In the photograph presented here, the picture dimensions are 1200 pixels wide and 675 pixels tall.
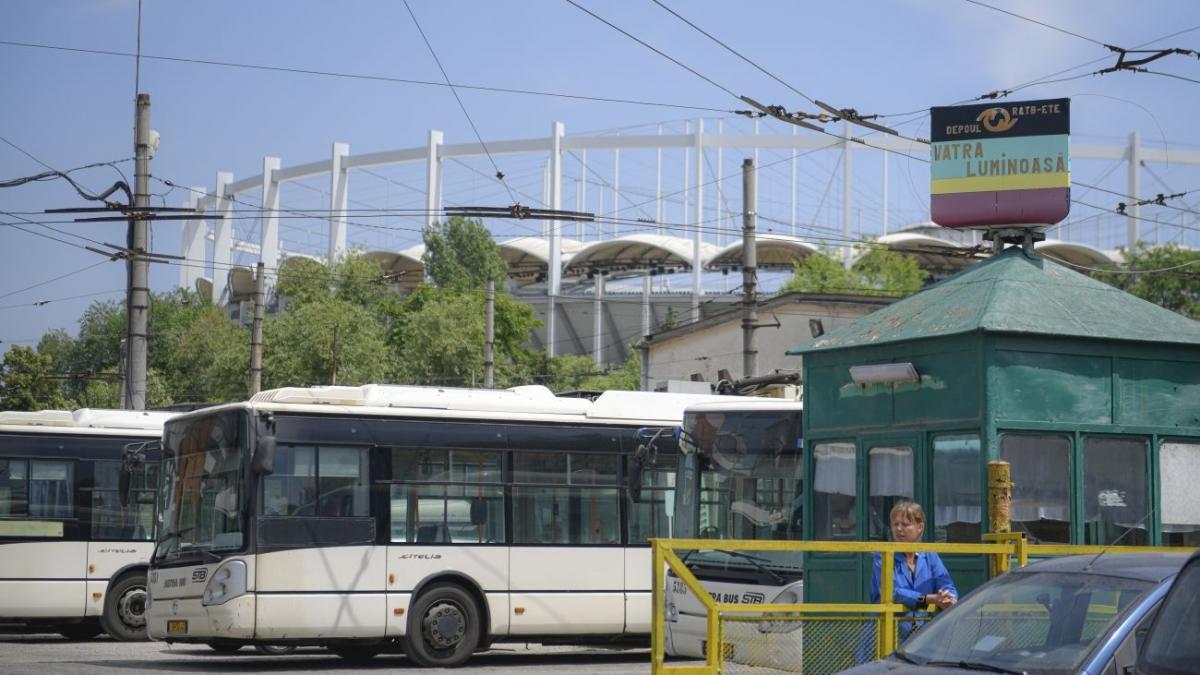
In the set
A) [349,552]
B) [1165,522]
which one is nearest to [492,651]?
[349,552]

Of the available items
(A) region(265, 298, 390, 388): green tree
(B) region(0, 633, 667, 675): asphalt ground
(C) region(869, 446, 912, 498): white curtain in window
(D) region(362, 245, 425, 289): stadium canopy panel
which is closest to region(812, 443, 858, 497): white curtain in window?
(C) region(869, 446, 912, 498): white curtain in window

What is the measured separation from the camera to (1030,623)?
763 cm

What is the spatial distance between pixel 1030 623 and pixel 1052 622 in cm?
11

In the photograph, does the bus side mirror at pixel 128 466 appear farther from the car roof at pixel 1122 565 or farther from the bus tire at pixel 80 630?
the car roof at pixel 1122 565

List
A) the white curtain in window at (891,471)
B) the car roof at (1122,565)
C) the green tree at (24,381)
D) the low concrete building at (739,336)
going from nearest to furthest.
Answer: the car roof at (1122,565), the white curtain in window at (891,471), the low concrete building at (739,336), the green tree at (24,381)

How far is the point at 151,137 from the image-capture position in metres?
26.5

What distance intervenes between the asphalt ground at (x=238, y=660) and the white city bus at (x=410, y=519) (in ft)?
1.12

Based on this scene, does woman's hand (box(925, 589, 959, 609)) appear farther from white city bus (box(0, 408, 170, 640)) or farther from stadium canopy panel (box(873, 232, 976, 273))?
stadium canopy panel (box(873, 232, 976, 273))

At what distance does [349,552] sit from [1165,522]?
8.48m

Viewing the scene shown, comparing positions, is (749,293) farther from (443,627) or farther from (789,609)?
(789,609)

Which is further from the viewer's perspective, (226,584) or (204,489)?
(204,489)

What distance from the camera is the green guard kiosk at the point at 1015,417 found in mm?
11688

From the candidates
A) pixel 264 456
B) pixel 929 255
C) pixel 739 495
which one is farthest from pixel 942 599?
pixel 929 255

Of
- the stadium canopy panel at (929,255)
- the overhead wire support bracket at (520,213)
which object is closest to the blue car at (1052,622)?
the overhead wire support bracket at (520,213)
